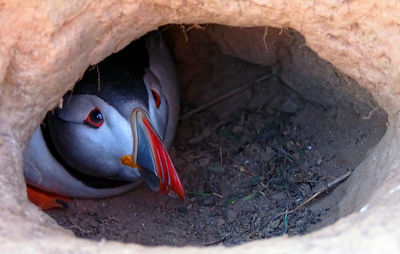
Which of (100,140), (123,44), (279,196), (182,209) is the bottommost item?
(182,209)

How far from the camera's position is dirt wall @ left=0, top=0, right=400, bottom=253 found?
2.10 metres

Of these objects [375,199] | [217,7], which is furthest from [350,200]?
[217,7]

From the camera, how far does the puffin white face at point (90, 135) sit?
9.73ft

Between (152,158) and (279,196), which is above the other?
(152,158)

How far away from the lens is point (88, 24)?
227 cm

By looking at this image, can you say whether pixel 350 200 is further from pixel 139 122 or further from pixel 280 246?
pixel 139 122

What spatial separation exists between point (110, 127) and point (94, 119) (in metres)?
0.11

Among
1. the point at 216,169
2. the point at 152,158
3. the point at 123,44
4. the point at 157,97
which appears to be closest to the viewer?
the point at 123,44

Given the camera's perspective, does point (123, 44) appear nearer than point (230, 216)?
Yes

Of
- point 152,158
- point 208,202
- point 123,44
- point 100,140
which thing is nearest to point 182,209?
point 208,202

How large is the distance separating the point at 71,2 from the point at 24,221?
0.82 metres

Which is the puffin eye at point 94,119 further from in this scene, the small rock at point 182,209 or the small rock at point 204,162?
the small rock at point 204,162

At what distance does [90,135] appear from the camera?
119 inches

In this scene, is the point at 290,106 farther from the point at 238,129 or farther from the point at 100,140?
the point at 100,140
